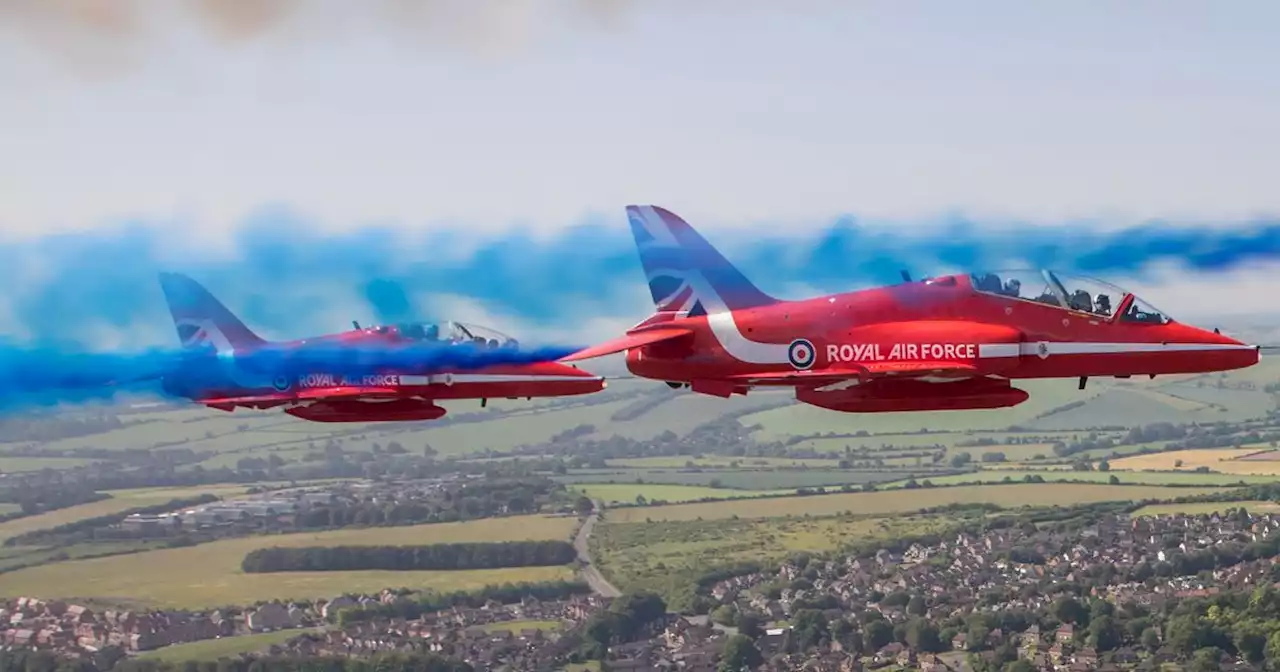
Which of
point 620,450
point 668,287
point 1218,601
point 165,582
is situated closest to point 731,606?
point 1218,601

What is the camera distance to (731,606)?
66.3 m

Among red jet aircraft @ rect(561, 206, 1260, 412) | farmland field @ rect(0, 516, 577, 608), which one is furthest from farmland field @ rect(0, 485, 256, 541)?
red jet aircraft @ rect(561, 206, 1260, 412)

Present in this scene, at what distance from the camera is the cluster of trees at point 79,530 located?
7438 centimetres

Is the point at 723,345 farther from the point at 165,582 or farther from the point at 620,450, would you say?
the point at 620,450

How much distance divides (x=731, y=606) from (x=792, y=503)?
20.6 m

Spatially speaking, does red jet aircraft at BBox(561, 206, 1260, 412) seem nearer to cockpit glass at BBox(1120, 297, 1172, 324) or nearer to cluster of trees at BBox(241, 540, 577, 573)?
cockpit glass at BBox(1120, 297, 1172, 324)

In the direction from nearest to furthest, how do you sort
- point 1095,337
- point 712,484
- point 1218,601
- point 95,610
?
point 1095,337, point 1218,601, point 95,610, point 712,484

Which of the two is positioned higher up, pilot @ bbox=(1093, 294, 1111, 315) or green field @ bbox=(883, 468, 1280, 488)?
pilot @ bbox=(1093, 294, 1111, 315)

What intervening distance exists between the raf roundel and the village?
2028 centimetres

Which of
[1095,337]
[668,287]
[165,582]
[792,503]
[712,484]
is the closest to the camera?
[1095,337]

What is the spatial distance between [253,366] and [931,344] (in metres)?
18.0

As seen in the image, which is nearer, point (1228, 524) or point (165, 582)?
point (165, 582)

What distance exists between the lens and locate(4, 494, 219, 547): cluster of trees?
244ft

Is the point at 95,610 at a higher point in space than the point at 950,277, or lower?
lower
